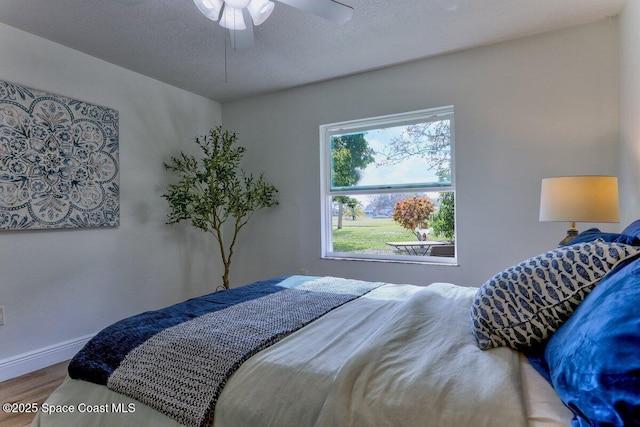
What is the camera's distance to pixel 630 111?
2133mm

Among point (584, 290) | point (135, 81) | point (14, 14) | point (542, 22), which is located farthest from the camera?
point (135, 81)

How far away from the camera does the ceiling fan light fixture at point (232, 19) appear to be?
180 centimetres

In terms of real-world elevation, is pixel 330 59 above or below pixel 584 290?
above

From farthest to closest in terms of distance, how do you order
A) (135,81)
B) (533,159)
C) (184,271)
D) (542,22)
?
(184,271) < (135,81) < (533,159) < (542,22)

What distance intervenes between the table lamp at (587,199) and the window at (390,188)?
1.07 m

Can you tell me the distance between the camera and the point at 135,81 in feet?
10.6

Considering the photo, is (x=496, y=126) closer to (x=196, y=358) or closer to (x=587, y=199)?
(x=587, y=199)

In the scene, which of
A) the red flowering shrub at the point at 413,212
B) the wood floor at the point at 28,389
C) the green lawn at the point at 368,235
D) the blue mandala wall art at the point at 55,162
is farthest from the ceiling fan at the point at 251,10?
the wood floor at the point at 28,389

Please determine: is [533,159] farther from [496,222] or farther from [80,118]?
[80,118]

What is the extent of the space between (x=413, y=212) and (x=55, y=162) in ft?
9.58

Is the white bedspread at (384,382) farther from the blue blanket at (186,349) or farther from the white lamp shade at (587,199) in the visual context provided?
the white lamp shade at (587,199)

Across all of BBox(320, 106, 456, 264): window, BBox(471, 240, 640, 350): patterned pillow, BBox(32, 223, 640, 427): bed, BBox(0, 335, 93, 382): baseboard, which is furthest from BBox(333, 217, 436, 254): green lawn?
BBox(0, 335, 93, 382): baseboard

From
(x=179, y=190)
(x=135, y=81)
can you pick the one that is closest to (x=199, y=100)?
(x=135, y=81)

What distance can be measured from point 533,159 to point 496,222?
54 centimetres
